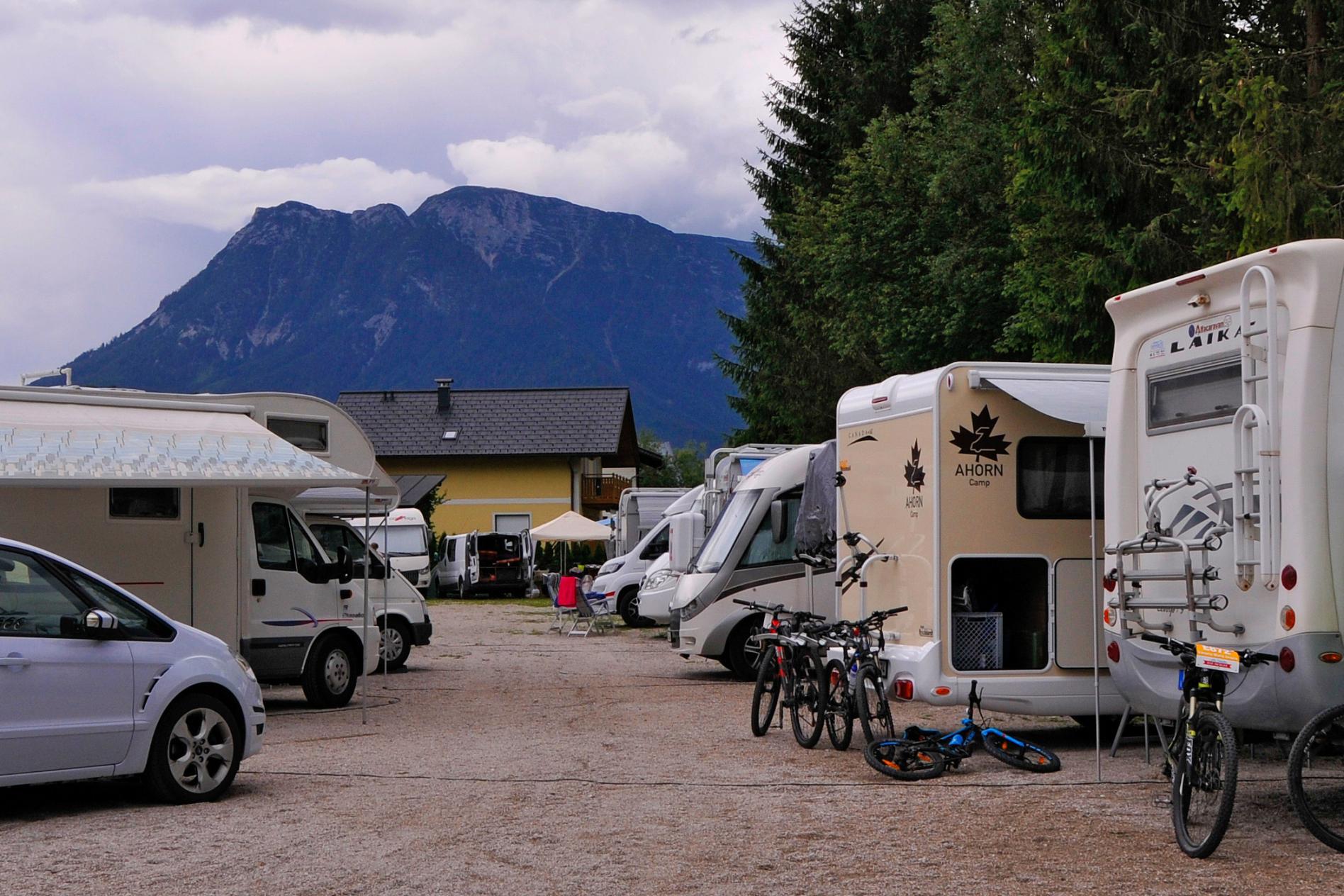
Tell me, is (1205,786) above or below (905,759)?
above

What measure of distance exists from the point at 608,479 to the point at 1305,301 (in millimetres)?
57093

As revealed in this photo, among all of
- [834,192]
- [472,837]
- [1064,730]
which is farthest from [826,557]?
[834,192]

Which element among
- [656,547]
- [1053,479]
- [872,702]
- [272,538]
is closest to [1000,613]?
[1053,479]

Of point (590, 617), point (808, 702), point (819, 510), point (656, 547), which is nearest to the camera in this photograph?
point (808, 702)

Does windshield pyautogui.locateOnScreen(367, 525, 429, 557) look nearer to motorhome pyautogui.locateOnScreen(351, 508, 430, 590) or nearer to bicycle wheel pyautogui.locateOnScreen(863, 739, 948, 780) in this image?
motorhome pyautogui.locateOnScreen(351, 508, 430, 590)

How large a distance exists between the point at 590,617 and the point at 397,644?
8.65 metres

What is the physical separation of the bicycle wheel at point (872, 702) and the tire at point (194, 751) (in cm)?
407

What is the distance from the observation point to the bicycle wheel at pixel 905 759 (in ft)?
31.6

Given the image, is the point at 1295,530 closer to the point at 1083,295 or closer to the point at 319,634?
the point at 319,634

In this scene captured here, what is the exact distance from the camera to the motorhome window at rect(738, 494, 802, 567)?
17391mm

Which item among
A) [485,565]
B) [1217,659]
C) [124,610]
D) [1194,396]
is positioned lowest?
[485,565]

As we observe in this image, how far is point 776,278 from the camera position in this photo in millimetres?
37812

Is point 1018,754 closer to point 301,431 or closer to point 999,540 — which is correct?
point 999,540

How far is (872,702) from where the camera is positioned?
1063 cm
